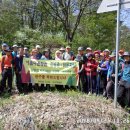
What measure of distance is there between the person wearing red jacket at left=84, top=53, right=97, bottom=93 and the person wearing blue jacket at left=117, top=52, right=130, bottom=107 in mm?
1413

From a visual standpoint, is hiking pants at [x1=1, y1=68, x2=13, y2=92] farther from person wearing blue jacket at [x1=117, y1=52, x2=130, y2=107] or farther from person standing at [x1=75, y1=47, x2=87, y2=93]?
person wearing blue jacket at [x1=117, y1=52, x2=130, y2=107]

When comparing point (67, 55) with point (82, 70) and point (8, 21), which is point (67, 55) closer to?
point (82, 70)

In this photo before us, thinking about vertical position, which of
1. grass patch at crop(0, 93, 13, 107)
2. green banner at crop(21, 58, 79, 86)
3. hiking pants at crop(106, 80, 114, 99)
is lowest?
grass patch at crop(0, 93, 13, 107)

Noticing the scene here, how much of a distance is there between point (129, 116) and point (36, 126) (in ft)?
8.28

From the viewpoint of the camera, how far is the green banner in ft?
38.9

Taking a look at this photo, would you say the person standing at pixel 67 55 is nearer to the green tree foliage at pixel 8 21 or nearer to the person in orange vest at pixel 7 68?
the person in orange vest at pixel 7 68

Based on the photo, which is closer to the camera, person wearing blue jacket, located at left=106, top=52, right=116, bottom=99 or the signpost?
the signpost

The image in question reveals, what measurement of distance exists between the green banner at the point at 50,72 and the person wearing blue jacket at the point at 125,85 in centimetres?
201

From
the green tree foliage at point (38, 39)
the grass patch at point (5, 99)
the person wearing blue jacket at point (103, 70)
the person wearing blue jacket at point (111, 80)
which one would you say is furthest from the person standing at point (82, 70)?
the green tree foliage at point (38, 39)

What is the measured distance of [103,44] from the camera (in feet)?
88.4

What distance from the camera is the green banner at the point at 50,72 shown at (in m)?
11.9

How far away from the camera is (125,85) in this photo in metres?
10.1

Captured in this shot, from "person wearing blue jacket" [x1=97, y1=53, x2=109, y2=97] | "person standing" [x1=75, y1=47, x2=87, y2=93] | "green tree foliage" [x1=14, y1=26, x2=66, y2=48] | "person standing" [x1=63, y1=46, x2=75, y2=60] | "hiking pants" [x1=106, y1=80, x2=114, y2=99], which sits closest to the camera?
"hiking pants" [x1=106, y1=80, x2=114, y2=99]

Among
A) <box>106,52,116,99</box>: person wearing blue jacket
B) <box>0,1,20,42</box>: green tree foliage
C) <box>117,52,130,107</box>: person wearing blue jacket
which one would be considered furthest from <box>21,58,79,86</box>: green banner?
<box>0,1,20,42</box>: green tree foliage
